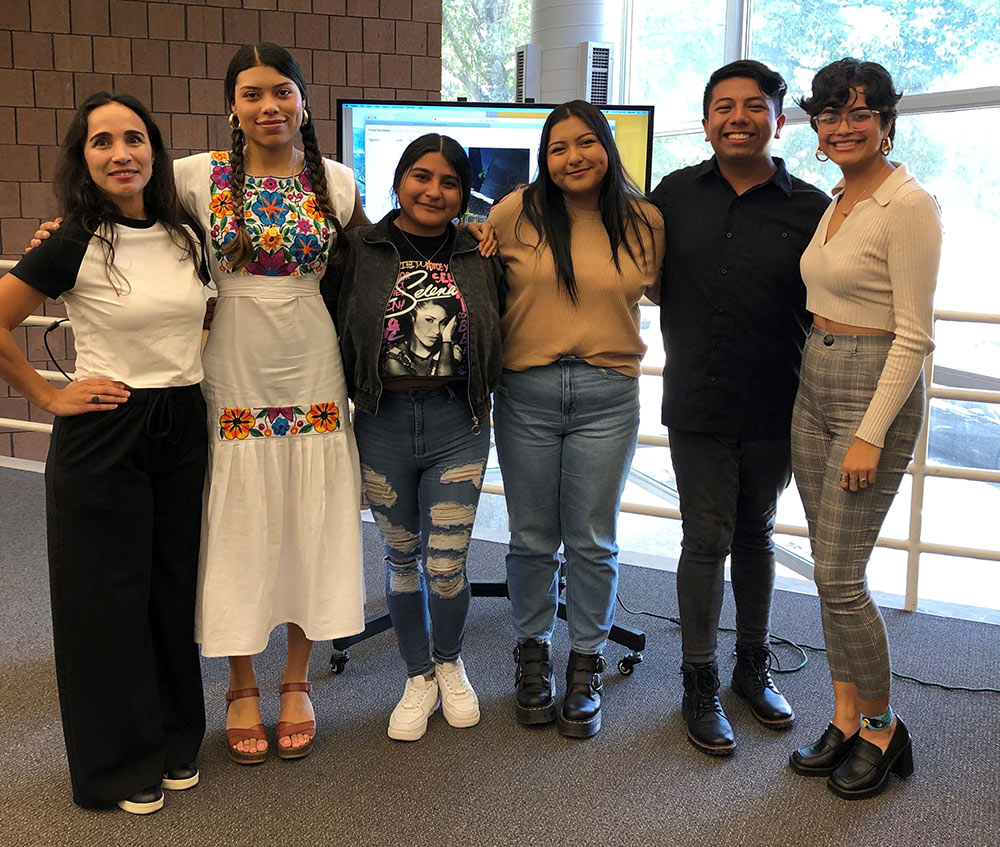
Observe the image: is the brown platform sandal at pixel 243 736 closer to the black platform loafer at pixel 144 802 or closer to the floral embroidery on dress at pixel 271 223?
the black platform loafer at pixel 144 802

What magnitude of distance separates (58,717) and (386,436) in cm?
112

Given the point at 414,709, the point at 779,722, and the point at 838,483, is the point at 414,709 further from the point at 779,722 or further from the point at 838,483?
the point at 838,483

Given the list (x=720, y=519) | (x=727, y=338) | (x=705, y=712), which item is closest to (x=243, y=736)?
(x=705, y=712)

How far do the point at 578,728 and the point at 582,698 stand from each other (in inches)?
3.1

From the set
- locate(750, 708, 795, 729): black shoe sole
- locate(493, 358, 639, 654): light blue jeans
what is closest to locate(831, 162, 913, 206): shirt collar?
locate(493, 358, 639, 654): light blue jeans

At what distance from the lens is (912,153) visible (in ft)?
16.7

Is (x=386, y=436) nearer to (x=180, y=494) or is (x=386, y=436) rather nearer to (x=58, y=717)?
(x=180, y=494)

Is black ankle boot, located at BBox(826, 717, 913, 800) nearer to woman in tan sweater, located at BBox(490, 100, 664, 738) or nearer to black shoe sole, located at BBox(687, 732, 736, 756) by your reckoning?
black shoe sole, located at BBox(687, 732, 736, 756)

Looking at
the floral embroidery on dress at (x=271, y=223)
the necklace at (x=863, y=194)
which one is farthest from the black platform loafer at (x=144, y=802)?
the necklace at (x=863, y=194)

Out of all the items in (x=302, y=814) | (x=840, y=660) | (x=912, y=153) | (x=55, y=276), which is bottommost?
(x=302, y=814)

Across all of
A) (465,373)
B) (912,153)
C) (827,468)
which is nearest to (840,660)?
(827,468)

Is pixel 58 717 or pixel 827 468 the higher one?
pixel 827 468

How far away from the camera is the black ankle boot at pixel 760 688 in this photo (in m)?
2.30

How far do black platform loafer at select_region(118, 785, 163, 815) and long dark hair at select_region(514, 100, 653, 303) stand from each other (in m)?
1.39
